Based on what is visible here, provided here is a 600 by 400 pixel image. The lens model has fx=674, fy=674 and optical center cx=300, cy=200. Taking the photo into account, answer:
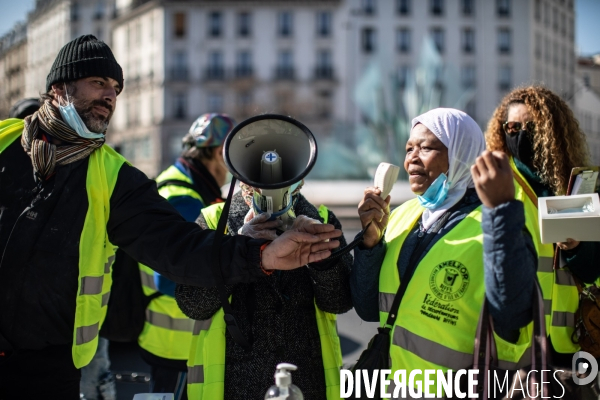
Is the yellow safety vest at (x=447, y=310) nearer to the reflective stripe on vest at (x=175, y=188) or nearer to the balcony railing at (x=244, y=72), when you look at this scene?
the reflective stripe on vest at (x=175, y=188)

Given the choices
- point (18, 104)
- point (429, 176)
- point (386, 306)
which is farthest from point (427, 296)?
point (18, 104)

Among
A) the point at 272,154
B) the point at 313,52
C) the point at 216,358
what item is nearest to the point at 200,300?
the point at 216,358

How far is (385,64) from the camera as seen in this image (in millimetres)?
54344

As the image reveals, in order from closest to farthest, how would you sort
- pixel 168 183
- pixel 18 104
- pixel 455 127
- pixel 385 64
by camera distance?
pixel 455 127, pixel 168 183, pixel 18 104, pixel 385 64

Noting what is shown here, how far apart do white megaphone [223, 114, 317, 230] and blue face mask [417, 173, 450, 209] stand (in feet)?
1.66

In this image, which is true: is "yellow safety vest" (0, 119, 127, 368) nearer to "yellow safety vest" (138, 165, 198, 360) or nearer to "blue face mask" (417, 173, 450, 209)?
"yellow safety vest" (138, 165, 198, 360)

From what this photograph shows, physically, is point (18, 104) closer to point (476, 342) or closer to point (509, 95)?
point (509, 95)

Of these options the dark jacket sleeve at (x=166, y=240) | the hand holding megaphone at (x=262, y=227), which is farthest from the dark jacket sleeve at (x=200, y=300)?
the hand holding megaphone at (x=262, y=227)

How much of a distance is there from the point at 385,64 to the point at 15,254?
5370cm

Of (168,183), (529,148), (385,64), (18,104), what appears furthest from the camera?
(385,64)

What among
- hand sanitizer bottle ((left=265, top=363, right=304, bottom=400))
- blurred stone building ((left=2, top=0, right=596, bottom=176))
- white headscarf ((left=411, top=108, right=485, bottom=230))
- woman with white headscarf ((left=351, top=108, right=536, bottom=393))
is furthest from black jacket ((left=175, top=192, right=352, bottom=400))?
blurred stone building ((left=2, top=0, right=596, bottom=176))

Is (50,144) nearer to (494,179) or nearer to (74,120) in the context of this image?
(74,120)

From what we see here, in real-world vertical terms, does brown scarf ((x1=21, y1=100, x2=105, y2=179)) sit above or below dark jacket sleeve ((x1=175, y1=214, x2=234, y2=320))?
above

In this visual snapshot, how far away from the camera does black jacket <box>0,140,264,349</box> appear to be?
241 cm
